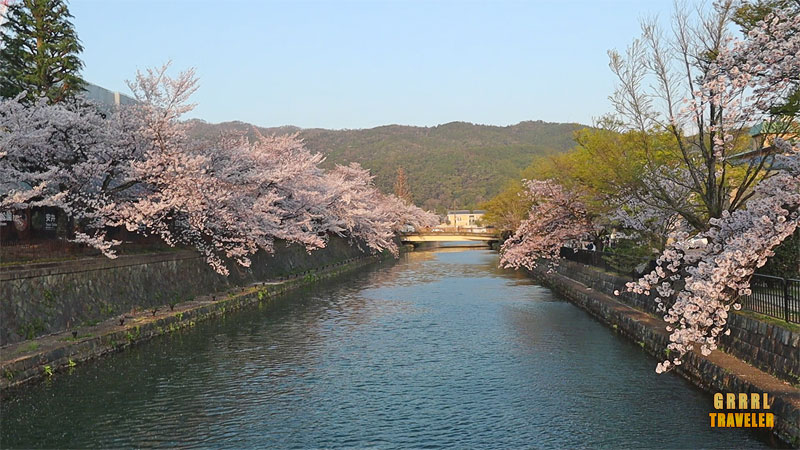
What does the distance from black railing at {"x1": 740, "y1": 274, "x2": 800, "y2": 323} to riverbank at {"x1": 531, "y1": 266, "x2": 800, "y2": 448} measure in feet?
4.35

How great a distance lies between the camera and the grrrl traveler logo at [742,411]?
40.1ft

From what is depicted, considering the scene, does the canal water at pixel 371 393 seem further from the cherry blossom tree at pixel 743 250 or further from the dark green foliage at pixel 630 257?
the dark green foliage at pixel 630 257

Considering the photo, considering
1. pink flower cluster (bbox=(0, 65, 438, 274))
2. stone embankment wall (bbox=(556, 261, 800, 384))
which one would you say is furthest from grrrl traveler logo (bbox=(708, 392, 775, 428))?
pink flower cluster (bbox=(0, 65, 438, 274))

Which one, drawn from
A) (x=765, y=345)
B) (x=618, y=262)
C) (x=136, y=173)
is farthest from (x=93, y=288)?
(x=618, y=262)

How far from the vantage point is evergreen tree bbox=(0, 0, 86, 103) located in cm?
3509

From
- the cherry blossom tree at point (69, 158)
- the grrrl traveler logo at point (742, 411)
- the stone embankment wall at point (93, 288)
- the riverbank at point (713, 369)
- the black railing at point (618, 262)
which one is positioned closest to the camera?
the riverbank at point (713, 369)

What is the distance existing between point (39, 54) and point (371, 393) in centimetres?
3004

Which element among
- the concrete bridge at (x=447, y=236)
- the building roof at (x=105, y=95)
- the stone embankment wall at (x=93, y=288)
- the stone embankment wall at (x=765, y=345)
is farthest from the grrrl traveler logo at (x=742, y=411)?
Answer: the concrete bridge at (x=447, y=236)

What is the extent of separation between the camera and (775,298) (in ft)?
52.2

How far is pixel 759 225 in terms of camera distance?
41.3 ft

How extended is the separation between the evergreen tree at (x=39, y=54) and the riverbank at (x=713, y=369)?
29227 millimetres

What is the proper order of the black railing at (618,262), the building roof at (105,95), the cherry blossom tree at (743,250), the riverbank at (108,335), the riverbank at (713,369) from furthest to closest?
the building roof at (105,95)
the black railing at (618,262)
the riverbank at (108,335)
the cherry blossom tree at (743,250)
the riverbank at (713,369)

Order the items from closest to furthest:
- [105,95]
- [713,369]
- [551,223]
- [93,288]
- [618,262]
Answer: [713,369] < [93,288] < [618,262] < [551,223] < [105,95]

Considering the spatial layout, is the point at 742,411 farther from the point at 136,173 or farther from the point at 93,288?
the point at 136,173
